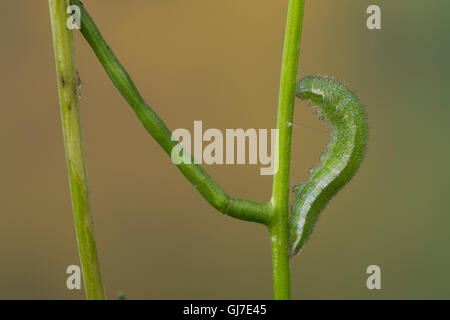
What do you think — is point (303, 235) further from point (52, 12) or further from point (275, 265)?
point (52, 12)

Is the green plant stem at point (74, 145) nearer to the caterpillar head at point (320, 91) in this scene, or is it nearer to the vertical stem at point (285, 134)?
the vertical stem at point (285, 134)

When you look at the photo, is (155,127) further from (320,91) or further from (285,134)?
(320,91)

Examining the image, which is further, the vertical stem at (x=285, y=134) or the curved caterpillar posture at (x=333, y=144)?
the curved caterpillar posture at (x=333, y=144)

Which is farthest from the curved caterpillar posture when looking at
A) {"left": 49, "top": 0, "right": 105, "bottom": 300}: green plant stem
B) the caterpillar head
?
{"left": 49, "top": 0, "right": 105, "bottom": 300}: green plant stem

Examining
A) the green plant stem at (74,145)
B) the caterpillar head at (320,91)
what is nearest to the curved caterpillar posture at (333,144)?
the caterpillar head at (320,91)

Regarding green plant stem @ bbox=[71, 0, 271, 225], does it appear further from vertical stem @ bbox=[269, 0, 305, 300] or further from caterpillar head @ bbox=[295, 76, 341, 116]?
caterpillar head @ bbox=[295, 76, 341, 116]

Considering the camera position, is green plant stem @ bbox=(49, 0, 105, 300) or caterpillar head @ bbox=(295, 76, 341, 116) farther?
caterpillar head @ bbox=(295, 76, 341, 116)

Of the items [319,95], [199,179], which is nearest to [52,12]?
[199,179]
